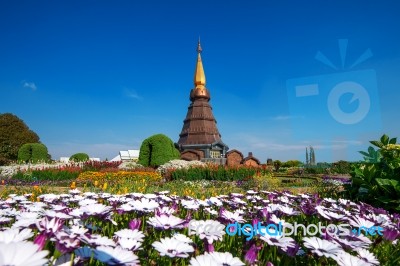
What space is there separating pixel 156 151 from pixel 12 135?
2753 centimetres

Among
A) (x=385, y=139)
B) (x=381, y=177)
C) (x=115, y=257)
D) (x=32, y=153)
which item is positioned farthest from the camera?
(x=32, y=153)

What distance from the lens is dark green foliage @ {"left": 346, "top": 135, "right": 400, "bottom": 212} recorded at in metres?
5.06

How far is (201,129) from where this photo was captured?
4266 centimetres

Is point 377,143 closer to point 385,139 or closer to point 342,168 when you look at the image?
point 385,139

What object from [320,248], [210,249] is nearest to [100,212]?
[210,249]

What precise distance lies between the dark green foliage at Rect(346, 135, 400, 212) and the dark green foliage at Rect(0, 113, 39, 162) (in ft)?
133

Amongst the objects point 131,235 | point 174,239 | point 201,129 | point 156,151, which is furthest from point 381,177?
point 201,129

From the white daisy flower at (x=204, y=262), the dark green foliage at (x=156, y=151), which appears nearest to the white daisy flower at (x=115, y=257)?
the white daisy flower at (x=204, y=262)

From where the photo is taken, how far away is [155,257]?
6.24ft

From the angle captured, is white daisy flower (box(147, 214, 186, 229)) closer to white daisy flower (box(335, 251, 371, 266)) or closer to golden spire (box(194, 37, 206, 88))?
white daisy flower (box(335, 251, 371, 266))


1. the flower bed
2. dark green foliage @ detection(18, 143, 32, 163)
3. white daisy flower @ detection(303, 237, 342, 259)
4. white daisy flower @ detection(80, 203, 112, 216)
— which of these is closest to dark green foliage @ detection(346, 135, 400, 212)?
the flower bed

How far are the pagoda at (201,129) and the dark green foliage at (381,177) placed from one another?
101 feet

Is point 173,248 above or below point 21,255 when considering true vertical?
below

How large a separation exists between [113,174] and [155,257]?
14134mm
